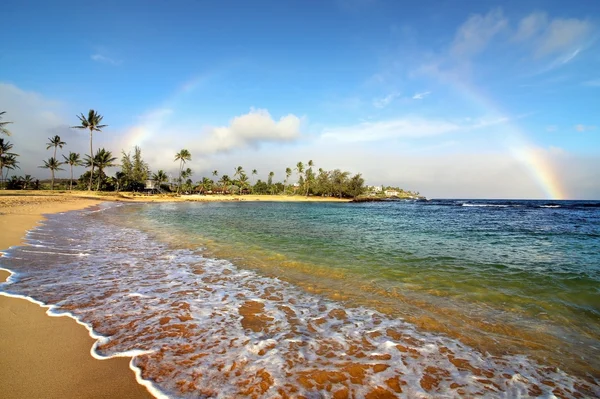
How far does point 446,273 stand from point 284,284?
5019 mm

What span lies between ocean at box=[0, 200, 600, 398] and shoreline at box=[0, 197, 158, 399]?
17 cm

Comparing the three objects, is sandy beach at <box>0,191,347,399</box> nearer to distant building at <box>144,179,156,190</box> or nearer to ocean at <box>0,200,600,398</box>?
ocean at <box>0,200,600,398</box>

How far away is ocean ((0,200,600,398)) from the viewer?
10.7 feet

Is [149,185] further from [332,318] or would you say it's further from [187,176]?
[332,318]

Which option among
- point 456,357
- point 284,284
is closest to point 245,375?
point 456,357

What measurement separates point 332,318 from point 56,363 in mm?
3937

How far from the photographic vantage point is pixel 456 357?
388cm

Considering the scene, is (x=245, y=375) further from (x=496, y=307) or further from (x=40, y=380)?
(x=496, y=307)

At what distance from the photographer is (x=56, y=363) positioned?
3.19 meters

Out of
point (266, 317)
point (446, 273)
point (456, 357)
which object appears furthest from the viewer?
point (446, 273)

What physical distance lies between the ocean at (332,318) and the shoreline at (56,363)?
167 millimetres

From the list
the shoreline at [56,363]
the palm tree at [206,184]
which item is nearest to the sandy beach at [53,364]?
the shoreline at [56,363]

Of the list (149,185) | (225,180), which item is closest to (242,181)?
(225,180)

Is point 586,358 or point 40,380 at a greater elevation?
point 40,380
